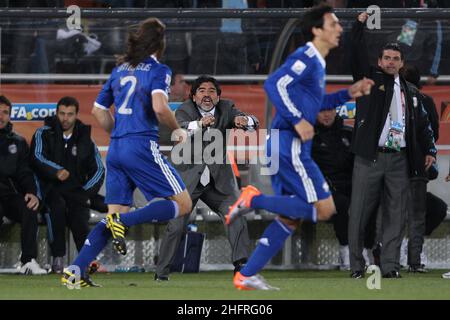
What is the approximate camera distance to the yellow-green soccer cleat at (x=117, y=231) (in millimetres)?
9242

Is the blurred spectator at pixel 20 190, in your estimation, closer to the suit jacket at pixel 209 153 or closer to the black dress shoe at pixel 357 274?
the suit jacket at pixel 209 153

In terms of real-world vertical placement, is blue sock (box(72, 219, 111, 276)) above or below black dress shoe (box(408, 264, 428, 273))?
above

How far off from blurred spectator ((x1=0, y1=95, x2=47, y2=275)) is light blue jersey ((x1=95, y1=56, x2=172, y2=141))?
11.6 feet

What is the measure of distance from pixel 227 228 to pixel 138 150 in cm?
273

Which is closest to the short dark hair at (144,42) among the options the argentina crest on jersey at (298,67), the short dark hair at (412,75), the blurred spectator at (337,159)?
the argentina crest on jersey at (298,67)

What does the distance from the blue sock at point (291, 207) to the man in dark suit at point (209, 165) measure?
2.91 meters

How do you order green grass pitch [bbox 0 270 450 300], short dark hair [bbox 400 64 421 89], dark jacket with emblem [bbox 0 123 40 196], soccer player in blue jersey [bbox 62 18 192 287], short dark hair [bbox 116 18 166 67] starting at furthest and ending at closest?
dark jacket with emblem [bbox 0 123 40 196] < short dark hair [bbox 400 64 421 89] < short dark hair [bbox 116 18 166 67] < soccer player in blue jersey [bbox 62 18 192 287] < green grass pitch [bbox 0 270 450 300]

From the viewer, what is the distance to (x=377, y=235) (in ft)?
43.1

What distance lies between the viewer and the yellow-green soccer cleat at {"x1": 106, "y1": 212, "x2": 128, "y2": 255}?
30.3ft

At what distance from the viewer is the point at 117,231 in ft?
30.5

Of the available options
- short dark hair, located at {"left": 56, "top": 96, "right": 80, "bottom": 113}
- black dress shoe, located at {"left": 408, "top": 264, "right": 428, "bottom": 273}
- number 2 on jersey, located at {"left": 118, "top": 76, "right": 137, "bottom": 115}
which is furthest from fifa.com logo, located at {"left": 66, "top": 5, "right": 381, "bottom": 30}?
number 2 on jersey, located at {"left": 118, "top": 76, "right": 137, "bottom": 115}

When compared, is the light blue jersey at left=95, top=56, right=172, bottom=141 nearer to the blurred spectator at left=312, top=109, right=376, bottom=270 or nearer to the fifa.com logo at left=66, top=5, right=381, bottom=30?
the fifa.com logo at left=66, top=5, right=381, bottom=30

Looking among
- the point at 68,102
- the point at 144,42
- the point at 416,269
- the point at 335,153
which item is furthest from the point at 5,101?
the point at 416,269
